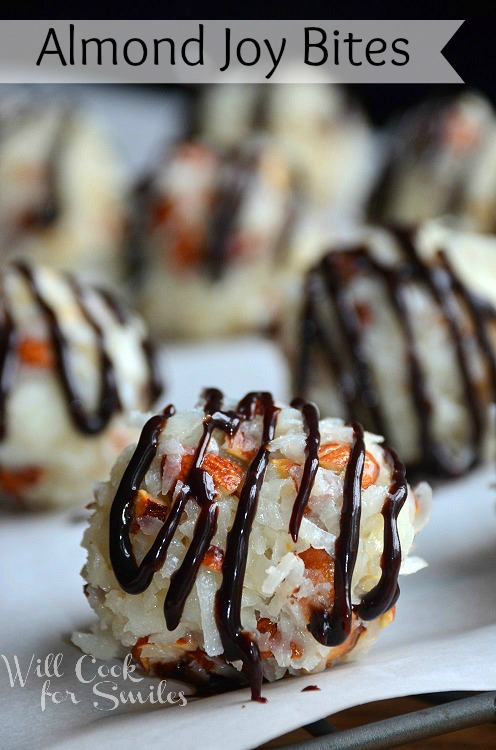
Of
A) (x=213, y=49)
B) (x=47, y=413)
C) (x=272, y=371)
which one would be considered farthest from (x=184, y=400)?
(x=213, y=49)

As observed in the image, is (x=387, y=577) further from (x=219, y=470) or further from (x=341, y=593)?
(x=219, y=470)

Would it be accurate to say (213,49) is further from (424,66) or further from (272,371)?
(272,371)

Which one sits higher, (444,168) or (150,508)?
(444,168)

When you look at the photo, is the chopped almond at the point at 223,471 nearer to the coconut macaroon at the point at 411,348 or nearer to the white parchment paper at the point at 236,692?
the white parchment paper at the point at 236,692

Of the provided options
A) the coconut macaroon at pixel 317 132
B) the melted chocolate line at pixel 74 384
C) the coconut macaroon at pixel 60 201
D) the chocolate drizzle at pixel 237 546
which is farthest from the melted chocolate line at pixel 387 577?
the coconut macaroon at pixel 317 132

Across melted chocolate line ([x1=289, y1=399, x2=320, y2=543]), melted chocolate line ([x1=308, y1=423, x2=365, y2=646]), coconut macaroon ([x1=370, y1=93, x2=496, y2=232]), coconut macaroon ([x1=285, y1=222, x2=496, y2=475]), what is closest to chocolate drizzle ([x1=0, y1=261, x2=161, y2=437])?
coconut macaroon ([x1=285, y1=222, x2=496, y2=475])

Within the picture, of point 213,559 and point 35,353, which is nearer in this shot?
point 213,559

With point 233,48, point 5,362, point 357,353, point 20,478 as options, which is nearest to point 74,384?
point 5,362
